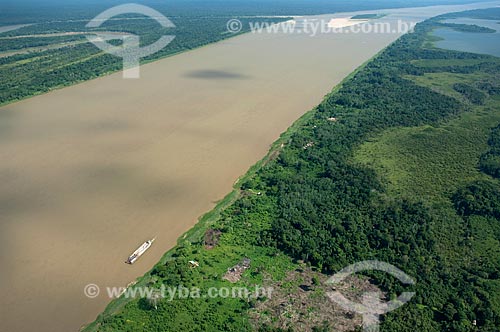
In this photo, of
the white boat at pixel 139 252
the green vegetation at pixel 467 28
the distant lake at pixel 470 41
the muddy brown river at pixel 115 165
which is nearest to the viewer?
the muddy brown river at pixel 115 165

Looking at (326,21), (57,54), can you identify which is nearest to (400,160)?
(57,54)

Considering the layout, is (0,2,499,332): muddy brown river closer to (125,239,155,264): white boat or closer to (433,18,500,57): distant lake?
(125,239,155,264): white boat

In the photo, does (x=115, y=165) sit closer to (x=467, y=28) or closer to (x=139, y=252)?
(x=139, y=252)

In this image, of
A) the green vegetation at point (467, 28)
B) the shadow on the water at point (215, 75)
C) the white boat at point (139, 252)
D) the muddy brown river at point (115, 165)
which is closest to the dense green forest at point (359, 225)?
the white boat at point (139, 252)

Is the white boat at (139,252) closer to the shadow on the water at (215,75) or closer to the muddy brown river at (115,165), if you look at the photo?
the muddy brown river at (115,165)

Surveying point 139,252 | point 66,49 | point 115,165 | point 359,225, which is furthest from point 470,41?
point 139,252

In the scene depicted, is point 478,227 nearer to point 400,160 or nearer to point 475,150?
point 400,160
